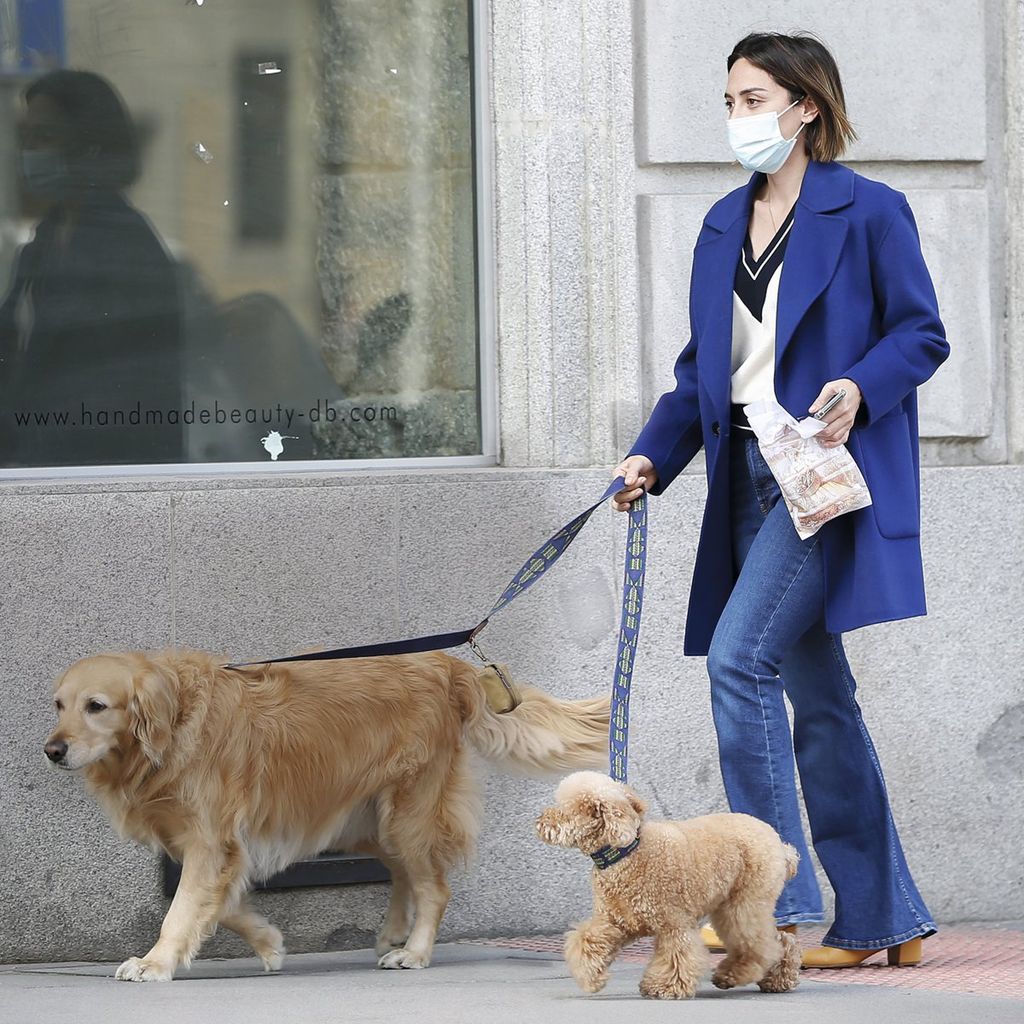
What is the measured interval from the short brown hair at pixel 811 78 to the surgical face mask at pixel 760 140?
0.05 m

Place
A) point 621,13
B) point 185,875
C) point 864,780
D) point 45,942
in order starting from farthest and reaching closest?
point 621,13, point 45,942, point 185,875, point 864,780

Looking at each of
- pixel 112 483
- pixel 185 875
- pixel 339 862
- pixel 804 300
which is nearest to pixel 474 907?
pixel 339 862

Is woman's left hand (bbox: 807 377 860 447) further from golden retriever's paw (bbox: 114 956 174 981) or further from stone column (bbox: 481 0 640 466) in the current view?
golden retriever's paw (bbox: 114 956 174 981)

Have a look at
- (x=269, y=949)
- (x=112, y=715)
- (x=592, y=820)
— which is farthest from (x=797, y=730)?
(x=112, y=715)

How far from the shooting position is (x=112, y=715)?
408 cm

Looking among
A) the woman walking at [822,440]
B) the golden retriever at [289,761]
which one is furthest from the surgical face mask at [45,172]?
the woman walking at [822,440]

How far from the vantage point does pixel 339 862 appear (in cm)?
472

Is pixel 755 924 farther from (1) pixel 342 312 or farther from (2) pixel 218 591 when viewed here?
(1) pixel 342 312

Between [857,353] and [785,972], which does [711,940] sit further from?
[857,353]

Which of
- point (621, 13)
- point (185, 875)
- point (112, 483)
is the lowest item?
point (185, 875)

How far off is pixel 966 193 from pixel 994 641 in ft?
4.63

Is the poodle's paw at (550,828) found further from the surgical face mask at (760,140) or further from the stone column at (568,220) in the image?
the stone column at (568,220)

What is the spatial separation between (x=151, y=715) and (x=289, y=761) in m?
0.39

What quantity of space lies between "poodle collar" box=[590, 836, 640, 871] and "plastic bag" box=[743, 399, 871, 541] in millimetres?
774
